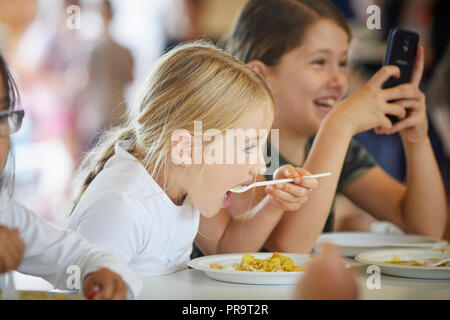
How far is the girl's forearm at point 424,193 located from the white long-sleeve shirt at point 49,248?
0.83m

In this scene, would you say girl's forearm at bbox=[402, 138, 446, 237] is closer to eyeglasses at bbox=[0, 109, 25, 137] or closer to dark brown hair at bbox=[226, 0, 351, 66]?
dark brown hair at bbox=[226, 0, 351, 66]

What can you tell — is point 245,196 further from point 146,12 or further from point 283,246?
point 146,12

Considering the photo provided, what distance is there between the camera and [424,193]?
4.19 feet

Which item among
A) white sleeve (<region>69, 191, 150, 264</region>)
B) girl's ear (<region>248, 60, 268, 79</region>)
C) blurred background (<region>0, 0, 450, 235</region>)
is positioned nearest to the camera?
white sleeve (<region>69, 191, 150, 264</region>)

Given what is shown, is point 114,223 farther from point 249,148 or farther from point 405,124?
point 405,124

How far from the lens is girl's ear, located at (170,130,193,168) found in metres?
0.87

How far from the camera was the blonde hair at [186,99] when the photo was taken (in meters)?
0.87

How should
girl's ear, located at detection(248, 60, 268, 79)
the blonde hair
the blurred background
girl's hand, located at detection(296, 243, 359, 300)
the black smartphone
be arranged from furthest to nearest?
the blurred background
girl's ear, located at detection(248, 60, 268, 79)
the black smartphone
the blonde hair
girl's hand, located at detection(296, 243, 359, 300)

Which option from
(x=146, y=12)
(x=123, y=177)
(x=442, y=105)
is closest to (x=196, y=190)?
(x=123, y=177)

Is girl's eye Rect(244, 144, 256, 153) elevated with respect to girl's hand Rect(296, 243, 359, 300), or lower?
elevated

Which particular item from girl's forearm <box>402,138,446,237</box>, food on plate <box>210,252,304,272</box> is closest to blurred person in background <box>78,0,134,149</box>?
girl's forearm <box>402,138,446,237</box>

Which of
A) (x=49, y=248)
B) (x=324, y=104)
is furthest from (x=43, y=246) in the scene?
(x=324, y=104)

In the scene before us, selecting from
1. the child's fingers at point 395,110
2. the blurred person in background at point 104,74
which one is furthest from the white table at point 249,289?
the blurred person in background at point 104,74

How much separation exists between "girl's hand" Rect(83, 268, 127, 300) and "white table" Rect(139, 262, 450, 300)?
0.19 ft
